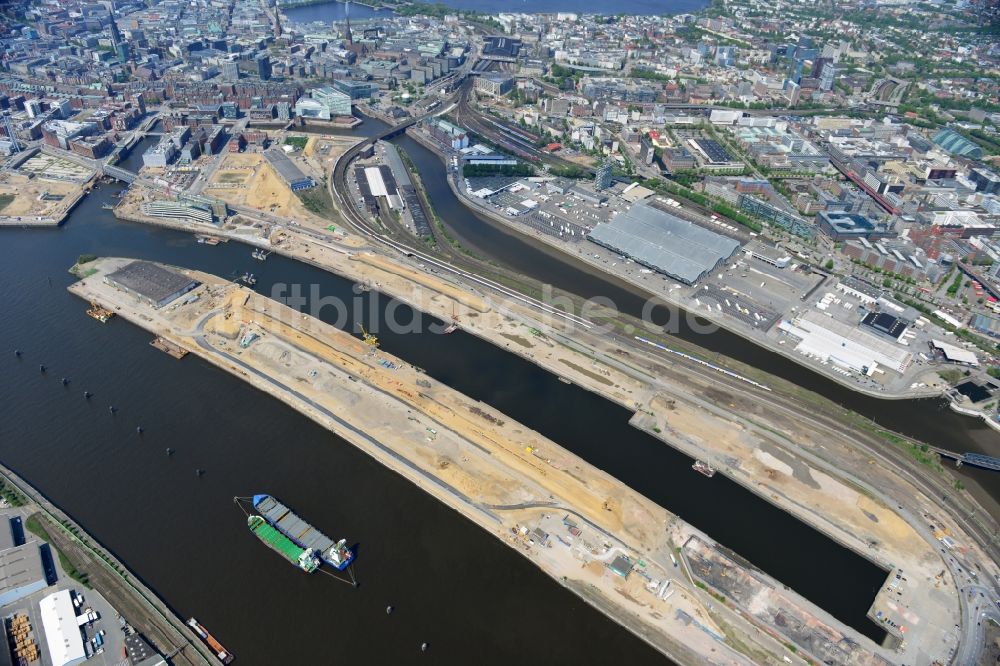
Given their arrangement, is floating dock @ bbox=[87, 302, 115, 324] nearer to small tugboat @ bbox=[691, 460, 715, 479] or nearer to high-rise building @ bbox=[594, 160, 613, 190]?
small tugboat @ bbox=[691, 460, 715, 479]

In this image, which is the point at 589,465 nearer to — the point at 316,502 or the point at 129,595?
the point at 316,502

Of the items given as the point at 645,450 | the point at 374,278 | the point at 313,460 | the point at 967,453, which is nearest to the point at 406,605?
the point at 313,460

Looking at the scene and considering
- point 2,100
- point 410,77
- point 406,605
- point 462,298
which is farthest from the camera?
point 410,77

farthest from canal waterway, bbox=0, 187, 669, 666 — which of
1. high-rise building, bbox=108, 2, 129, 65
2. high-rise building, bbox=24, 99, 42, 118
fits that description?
high-rise building, bbox=108, 2, 129, 65

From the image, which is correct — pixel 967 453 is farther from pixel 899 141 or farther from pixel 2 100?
pixel 2 100

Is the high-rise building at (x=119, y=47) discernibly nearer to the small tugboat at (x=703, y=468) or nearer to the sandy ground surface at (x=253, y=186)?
the sandy ground surface at (x=253, y=186)

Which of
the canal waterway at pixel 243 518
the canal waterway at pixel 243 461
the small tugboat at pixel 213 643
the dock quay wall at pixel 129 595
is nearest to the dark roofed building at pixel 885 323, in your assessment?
the canal waterway at pixel 243 461
